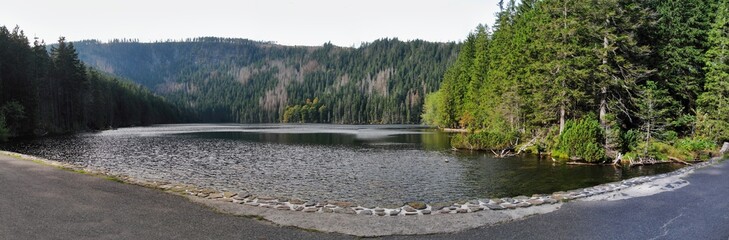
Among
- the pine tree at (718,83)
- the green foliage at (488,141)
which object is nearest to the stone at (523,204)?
the green foliage at (488,141)

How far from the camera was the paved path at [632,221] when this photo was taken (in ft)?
34.2

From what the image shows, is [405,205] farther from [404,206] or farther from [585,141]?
[585,141]

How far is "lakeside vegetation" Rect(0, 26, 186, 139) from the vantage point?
63.8 meters

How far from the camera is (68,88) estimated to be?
84.5 metres

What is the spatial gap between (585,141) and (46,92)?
89.5m

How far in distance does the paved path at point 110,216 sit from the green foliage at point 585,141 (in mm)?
26805

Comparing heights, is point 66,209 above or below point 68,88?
below

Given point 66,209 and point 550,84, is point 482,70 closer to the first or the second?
point 550,84

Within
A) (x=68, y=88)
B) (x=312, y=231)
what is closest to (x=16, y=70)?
(x=68, y=88)

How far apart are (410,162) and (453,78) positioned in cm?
5333

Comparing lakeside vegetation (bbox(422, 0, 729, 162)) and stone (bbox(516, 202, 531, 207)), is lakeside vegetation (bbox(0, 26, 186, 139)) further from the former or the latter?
lakeside vegetation (bbox(422, 0, 729, 162))

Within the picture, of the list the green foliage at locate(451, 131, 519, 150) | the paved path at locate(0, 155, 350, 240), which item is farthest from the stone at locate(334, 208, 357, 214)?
the green foliage at locate(451, 131, 519, 150)

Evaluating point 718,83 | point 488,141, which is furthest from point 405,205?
point 718,83

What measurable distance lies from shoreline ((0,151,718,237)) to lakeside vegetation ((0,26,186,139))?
183 ft
